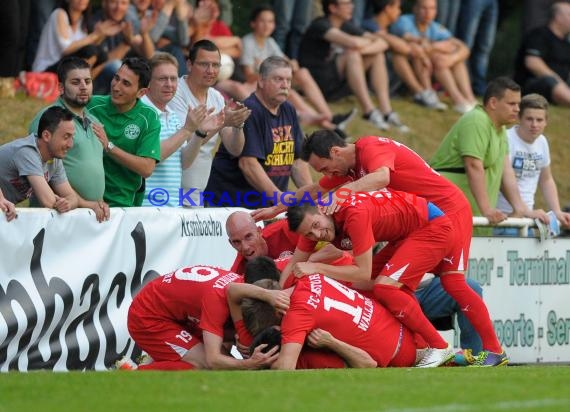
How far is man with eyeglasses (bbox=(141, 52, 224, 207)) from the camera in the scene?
12328mm

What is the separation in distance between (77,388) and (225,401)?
101 cm

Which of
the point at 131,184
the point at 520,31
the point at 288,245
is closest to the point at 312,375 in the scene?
the point at 288,245

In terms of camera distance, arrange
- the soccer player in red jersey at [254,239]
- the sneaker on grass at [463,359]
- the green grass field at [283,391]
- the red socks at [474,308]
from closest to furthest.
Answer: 1. the green grass field at [283,391]
2. the soccer player in red jersey at [254,239]
3. the sneaker on grass at [463,359]
4. the red socks at [474,308]

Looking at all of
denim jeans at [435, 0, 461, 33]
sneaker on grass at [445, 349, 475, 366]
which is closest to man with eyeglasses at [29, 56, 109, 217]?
sneaker on grass at [445, 349, 475, 366]

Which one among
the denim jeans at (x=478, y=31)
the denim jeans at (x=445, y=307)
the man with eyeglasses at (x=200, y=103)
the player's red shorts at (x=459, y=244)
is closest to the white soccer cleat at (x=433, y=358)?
the player's red shorts at (x=459, y=244)

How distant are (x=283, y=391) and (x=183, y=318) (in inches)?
99.9

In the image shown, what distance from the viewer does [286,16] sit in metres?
18.4

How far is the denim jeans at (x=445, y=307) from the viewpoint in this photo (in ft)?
38.7

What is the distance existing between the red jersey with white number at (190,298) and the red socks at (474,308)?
2.02m

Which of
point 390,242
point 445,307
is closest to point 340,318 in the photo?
point 390,242

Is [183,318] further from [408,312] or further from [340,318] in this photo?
[408,312]

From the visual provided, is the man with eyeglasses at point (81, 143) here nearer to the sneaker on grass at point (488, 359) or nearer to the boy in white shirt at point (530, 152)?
the sneaker on grass at point (488, 359)

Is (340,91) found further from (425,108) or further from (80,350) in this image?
(80,350)

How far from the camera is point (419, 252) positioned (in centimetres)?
1095
